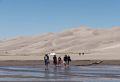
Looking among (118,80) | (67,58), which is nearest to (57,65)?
(67,58)

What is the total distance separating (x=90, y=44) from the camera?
183250mm

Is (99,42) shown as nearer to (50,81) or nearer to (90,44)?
(90,44)

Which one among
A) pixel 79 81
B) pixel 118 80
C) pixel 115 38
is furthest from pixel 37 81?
pixel 115 38

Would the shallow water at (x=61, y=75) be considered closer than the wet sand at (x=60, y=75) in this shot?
No

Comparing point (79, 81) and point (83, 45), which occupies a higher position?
point (83, 45)

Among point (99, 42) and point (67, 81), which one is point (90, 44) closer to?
point (99, 42)

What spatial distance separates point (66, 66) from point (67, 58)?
1266mm

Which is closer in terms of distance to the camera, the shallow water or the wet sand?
the wet sand

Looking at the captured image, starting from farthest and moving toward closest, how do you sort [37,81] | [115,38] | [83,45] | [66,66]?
[115,38], [83,45], [66,66], [37,81]

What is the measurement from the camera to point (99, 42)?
189000 millimetres

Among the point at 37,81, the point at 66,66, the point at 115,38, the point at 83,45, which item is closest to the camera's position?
the point at 37,81

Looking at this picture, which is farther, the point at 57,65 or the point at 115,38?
the point at 115,38

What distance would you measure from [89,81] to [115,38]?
16647 cm

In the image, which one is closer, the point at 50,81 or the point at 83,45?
the point at 50,81
